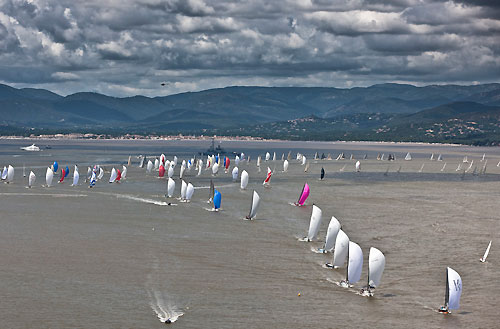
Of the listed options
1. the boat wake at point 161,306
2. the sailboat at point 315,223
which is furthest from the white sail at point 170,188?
the boat wake at point 161,306

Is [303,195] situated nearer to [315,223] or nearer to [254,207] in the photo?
[254,207]

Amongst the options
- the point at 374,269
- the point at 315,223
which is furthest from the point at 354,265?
the point at 315,223

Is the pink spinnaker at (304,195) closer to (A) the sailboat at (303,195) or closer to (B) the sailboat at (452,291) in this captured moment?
(A) the sailboat at (303,195)

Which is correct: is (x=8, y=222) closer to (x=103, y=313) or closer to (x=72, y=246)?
(x=72, y=246)

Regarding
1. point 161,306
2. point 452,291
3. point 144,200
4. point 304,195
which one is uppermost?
point 452,291

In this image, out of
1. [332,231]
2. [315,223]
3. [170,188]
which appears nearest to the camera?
[332,231]

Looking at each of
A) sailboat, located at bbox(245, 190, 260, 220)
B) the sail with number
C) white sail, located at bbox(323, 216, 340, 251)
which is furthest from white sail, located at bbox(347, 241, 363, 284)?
sailboat, located at bbox(245, 190, 260, 220)
